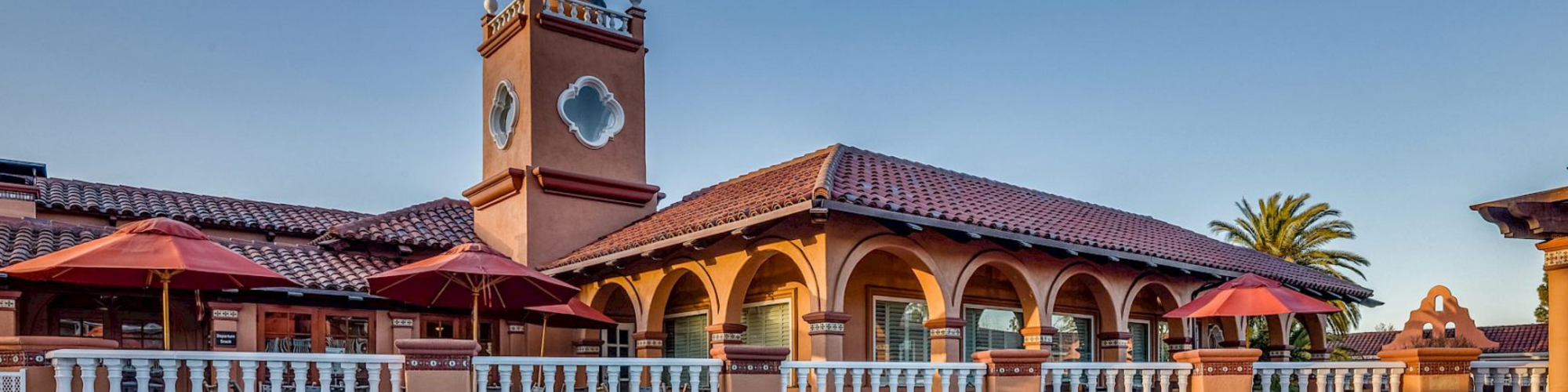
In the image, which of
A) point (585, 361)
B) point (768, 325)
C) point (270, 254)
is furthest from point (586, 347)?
point (585, 361)

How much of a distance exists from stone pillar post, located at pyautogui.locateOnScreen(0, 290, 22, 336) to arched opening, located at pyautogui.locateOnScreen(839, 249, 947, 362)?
923 cm

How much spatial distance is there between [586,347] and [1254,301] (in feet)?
30.7

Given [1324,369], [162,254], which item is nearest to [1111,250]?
[1324,369]

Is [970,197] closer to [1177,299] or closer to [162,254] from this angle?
[1177,299]

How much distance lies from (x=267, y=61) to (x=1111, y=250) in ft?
38.9

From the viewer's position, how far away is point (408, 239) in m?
17.4

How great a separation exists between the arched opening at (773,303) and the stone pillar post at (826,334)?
94 cm

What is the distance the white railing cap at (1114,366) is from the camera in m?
11.5

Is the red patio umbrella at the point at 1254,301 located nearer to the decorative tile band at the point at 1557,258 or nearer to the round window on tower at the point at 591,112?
the decorative tile band at the point at 1557,258

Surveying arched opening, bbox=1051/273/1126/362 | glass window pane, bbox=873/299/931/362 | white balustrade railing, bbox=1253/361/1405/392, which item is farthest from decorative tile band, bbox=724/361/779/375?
arched opening, bbox=1051/273/1126/362

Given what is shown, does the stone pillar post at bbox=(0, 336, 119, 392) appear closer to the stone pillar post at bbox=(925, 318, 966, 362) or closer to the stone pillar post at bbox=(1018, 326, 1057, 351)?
the stone pillar post at bbox=(925, 318, 966, 362)

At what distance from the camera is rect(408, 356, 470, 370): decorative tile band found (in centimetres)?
898

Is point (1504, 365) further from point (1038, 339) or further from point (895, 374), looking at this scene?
point (895, 374)

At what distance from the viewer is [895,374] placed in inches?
429
